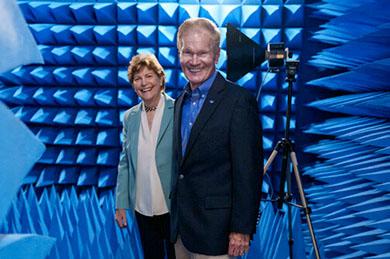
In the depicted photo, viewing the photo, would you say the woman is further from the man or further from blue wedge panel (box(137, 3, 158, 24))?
blue wedge panel (box(137, 3, 158, 24))

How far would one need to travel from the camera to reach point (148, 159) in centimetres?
146

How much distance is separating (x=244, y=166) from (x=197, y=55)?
12.6 inches

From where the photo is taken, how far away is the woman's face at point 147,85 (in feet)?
4.88

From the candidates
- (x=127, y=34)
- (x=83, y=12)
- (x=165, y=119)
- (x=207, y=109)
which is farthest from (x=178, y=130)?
(x=83, y=12)

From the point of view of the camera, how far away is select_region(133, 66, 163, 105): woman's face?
149 centimetres

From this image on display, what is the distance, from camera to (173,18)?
304cm

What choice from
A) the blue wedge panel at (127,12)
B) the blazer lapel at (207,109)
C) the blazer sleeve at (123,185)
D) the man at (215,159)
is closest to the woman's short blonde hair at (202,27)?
the man at (215,159)

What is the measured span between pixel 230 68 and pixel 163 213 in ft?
1.99

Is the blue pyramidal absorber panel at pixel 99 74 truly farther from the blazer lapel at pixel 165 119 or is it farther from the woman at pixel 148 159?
the blazer lapel at pixel 165 119

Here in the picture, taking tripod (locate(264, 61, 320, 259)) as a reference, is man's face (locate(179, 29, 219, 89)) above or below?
above

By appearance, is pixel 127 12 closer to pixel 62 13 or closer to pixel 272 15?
pixel 62 13

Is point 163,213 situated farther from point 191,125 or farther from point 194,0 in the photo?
point 194,0

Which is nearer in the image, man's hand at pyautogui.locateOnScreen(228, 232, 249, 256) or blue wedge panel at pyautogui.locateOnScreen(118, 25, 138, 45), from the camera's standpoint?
man's hand at pyautogui.locateOnScreen(228, 232, 249, 256)

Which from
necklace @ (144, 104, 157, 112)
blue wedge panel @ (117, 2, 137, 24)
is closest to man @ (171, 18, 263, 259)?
necklace @ (144, 104, 157, 112)
